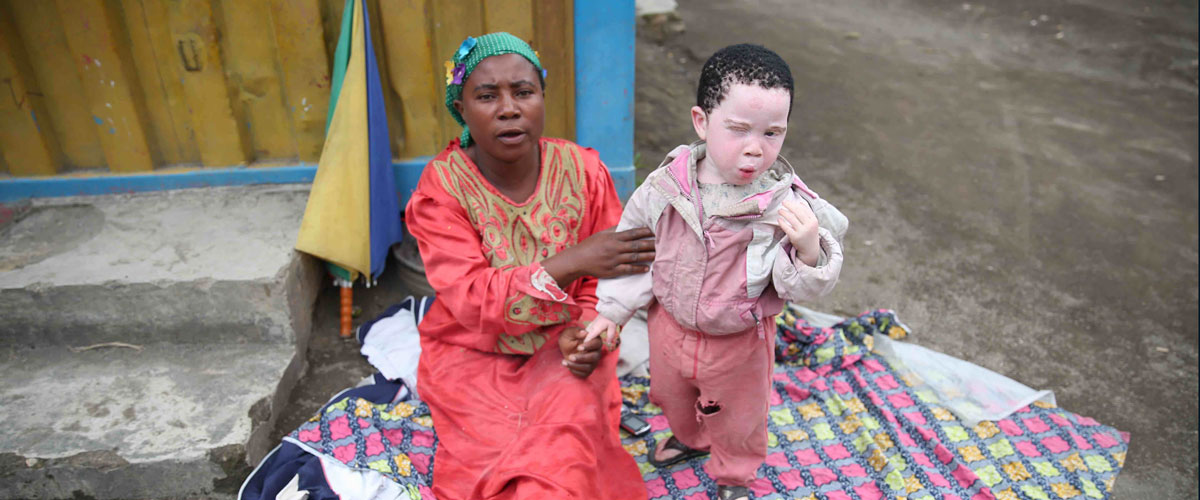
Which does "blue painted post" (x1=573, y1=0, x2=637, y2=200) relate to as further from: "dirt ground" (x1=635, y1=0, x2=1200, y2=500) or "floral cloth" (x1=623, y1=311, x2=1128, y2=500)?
"dirt ground" (x1=635, y1=0, x2=1200, y2=500)

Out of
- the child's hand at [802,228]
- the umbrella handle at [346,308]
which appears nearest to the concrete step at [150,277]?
the umbrella handle at [346,308]

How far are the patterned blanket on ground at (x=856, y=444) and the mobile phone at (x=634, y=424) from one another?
0.11 ft

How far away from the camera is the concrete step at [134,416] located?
238 cm

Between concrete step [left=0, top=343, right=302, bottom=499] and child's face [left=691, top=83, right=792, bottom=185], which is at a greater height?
child's face [left=691, top=83, right=792, bottom=185]

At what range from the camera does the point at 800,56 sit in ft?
23.6

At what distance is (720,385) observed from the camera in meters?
2.14

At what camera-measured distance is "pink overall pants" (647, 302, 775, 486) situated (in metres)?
2.11

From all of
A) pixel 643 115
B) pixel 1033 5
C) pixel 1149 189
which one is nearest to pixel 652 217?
pixel 643 115

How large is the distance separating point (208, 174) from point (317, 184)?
27.6 inches

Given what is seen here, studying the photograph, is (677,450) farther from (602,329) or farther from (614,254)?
(614,254)

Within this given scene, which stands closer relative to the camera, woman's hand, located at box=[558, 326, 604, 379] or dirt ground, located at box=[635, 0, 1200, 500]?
woman's hand, located at box=[558, 326, 604, 379]

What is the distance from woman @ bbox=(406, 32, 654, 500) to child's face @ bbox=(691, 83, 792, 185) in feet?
1.30

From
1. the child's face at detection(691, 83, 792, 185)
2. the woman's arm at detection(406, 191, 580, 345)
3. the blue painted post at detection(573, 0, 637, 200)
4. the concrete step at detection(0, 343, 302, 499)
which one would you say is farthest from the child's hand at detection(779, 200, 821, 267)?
the concrete step at detection(0, 343, 302, 499)

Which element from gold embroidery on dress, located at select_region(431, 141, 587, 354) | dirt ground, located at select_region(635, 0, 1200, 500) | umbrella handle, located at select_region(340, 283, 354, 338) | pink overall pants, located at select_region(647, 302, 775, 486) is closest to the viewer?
pink overall pants, located at select_region(647, 302, 775, 486)
